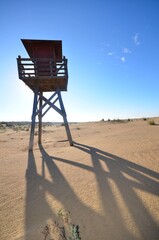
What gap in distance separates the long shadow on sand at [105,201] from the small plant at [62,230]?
5.8 inches

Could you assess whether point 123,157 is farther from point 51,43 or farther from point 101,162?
point 51,43

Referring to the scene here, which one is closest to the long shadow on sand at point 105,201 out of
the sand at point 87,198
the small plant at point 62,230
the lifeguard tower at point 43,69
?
the sand at point 87,198

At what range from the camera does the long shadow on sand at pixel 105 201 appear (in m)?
1.93

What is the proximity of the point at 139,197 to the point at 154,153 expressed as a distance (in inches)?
109

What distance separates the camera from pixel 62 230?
1912 mm

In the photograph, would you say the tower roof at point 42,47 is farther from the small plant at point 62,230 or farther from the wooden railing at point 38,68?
the small plant at point 62,230

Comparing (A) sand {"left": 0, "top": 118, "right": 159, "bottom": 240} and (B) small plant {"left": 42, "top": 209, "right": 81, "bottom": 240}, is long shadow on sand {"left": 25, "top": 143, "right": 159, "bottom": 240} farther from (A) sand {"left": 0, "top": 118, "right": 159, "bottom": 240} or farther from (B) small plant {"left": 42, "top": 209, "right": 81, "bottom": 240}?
(B) small plant {"left": 42, "top": 209, "right": 81, "bottom": 240}

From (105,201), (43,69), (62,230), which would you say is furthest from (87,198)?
(43,69)

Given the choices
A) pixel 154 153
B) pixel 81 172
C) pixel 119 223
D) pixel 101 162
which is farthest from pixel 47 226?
pixel 154 153

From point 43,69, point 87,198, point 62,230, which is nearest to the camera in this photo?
point 62,230

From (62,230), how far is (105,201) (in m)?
0.91

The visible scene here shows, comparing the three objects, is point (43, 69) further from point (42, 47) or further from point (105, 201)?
point (105, 201)

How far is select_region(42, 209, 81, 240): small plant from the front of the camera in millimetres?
1763

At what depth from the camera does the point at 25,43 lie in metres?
7.47
